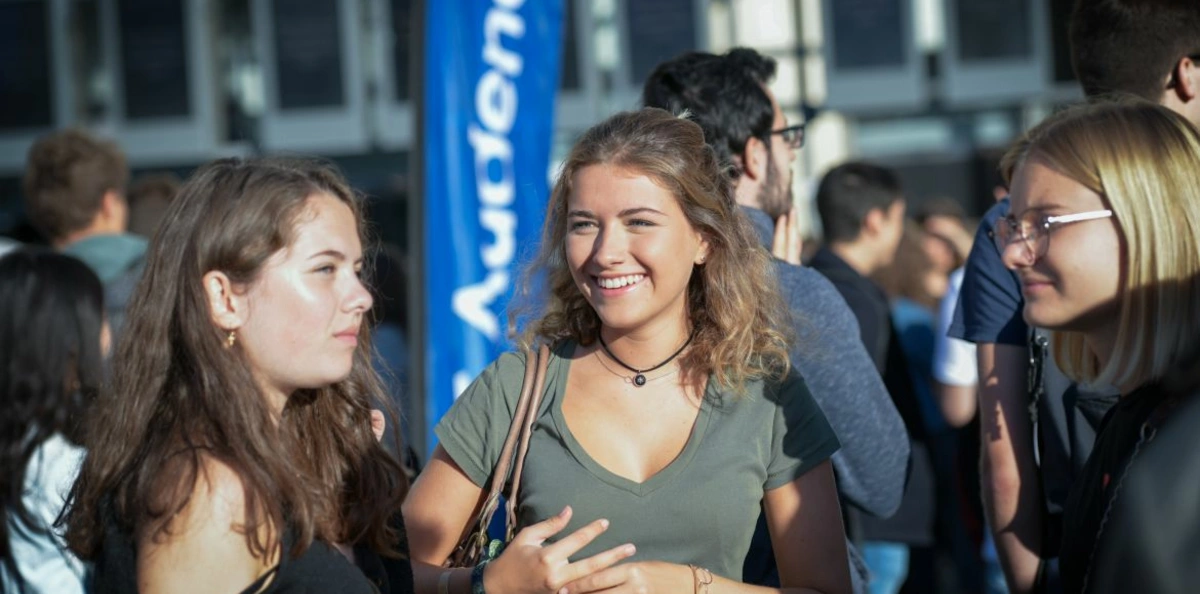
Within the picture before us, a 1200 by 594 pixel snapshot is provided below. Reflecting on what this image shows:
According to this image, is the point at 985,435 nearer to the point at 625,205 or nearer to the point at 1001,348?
the point at 1001,348

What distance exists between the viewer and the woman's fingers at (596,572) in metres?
2.15

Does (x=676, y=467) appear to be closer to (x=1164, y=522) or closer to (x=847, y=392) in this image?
(x=847, y=392)

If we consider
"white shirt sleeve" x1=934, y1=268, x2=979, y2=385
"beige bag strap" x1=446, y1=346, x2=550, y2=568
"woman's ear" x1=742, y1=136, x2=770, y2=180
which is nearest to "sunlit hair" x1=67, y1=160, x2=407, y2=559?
"beige bag strap" x1=446, y1=346, x2=550, y2=568

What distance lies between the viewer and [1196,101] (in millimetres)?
2811

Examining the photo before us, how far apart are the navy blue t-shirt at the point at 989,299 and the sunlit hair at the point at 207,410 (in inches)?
52.1

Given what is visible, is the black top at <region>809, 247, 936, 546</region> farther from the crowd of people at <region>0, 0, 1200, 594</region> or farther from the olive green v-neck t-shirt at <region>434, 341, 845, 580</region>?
the olive green v-neck t-shirt at <region>434, 341, 845, 580</region>

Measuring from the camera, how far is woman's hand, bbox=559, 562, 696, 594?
2174 millimetres

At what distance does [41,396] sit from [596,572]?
69.0 inches

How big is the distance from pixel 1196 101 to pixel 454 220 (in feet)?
6.96

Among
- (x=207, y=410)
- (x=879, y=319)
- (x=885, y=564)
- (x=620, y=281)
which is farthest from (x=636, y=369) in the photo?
(x=885, y=564)

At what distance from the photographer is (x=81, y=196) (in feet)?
16.0

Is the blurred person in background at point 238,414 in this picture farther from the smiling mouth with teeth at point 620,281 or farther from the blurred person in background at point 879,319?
the blurred person in background at point 879,319

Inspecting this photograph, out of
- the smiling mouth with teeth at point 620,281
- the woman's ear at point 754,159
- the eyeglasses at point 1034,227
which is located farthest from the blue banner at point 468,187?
the eyeglasses at point 1034,227

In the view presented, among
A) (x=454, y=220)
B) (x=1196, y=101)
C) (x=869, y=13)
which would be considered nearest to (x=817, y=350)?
(x=1196, y=101)
